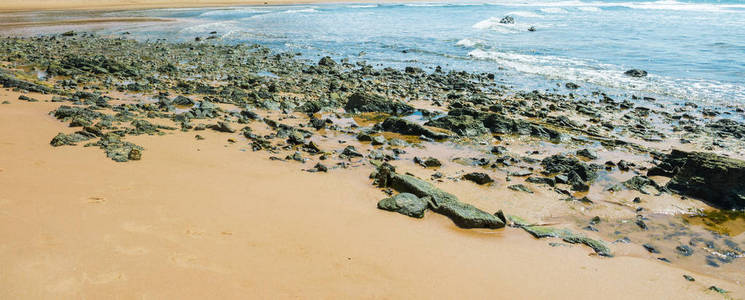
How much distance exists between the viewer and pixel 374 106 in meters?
13.8

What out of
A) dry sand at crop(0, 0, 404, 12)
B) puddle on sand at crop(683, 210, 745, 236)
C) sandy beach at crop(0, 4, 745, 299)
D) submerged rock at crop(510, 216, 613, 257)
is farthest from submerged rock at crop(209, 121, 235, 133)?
dry sand at crop(0, 0, 404, 12)

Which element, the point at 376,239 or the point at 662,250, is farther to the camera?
the point at 662,250

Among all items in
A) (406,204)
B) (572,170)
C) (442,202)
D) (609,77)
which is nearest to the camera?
(406,204)

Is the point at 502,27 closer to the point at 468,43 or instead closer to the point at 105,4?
the point at 468,43

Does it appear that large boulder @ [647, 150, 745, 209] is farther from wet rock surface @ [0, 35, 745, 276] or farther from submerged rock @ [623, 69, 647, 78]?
submerged rock @ [623, 69, 647, 78]

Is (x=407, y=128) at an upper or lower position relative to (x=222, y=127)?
lower

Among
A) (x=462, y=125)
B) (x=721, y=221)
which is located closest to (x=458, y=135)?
(x=462, y=125)

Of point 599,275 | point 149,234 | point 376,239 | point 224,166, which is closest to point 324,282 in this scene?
point 376,239

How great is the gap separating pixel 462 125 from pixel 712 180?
5.58 metres

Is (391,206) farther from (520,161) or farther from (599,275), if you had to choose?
(520,161)

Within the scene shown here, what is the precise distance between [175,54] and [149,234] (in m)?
21.0

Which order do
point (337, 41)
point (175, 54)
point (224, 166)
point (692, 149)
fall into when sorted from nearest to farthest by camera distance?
point (224, 166)
point (692, 149)
point (175, 54)
point (337, 41)

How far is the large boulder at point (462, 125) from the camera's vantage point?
11.8 metres

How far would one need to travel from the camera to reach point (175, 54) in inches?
928
